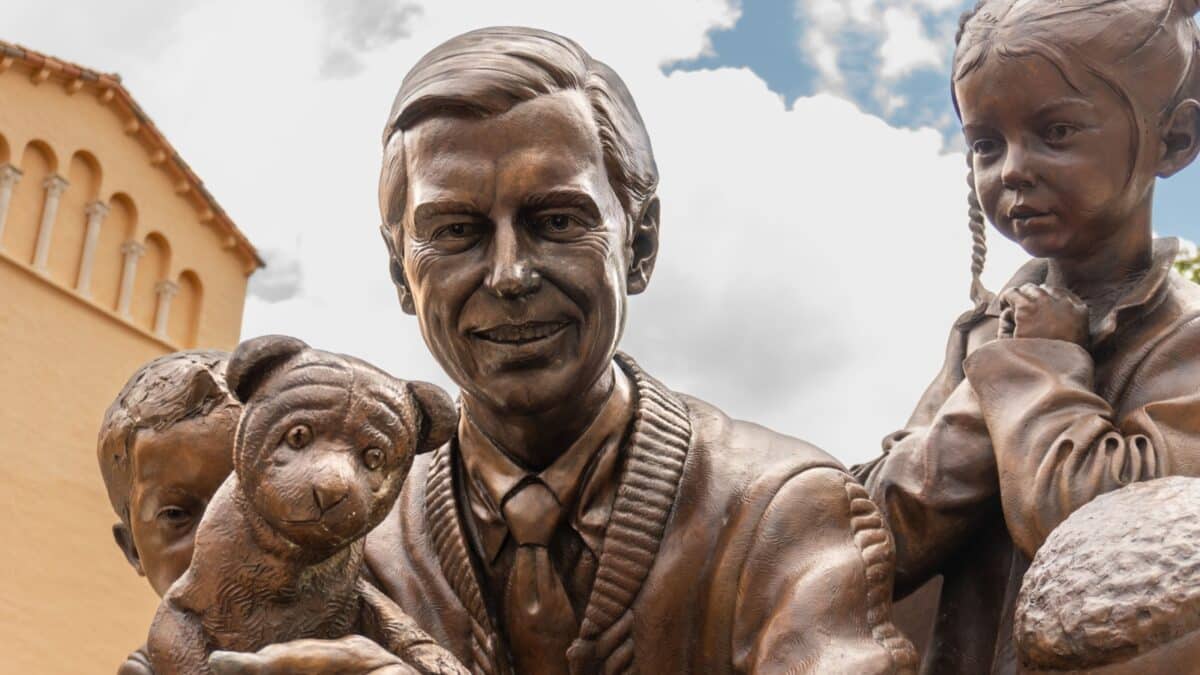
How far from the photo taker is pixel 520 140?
6.68ft

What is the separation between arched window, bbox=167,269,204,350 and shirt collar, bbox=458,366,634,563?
15.1 m

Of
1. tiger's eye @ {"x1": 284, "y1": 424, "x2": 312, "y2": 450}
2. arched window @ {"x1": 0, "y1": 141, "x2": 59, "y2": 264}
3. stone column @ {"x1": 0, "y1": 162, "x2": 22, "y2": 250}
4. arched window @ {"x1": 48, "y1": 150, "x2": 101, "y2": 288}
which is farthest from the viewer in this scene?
arched window @ {"x1": 48, "y1": 150, "x2": 101, "y2": 288}

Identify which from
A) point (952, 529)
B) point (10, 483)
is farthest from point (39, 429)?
point (952, 529)

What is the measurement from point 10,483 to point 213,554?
12.4 meters

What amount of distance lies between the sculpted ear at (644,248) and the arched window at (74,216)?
46.6 ft

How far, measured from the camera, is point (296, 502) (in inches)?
69.0

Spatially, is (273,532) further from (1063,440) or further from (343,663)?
(1063,440)

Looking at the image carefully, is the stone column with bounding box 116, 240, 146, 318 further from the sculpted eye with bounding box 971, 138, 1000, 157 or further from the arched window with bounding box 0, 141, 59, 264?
the sculpted eye with bounding box 971, 138, 1000, 157

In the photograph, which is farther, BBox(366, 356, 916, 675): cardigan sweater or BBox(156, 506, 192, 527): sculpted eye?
BBox(156, 506, 192, 527): sculpted eye

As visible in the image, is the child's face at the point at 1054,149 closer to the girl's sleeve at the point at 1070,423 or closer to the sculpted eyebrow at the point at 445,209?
the girl's sleeve at the point at 1070,423

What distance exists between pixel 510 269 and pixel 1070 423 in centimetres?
86

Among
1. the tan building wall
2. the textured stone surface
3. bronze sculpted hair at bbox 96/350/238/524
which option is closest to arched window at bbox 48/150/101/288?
the tan building wall

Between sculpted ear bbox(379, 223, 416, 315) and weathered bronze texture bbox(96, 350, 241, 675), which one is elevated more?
sculpted ear bbox(379, 223, 416, 315)

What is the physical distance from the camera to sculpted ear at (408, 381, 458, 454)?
1872mm
